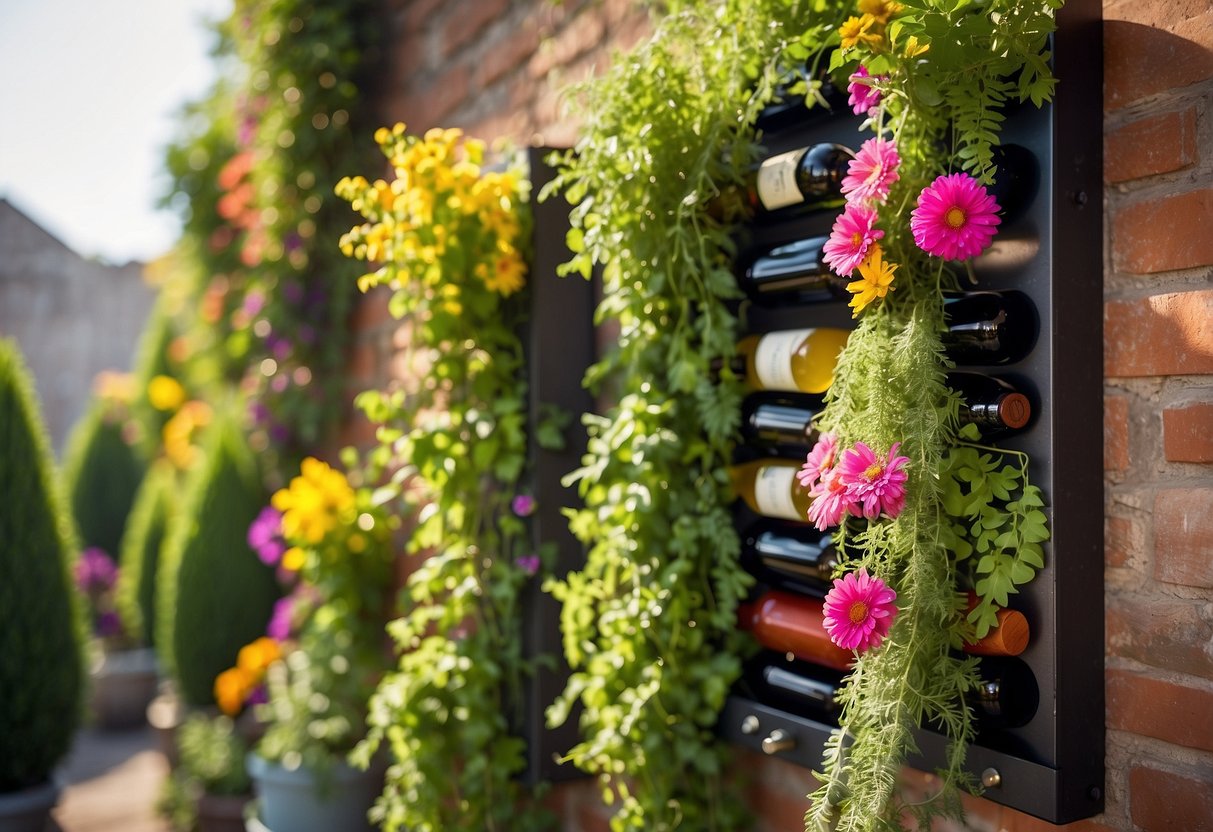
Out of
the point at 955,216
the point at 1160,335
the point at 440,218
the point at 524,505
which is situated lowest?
the point at 524,505

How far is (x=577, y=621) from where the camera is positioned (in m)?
1.36

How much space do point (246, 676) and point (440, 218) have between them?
179cm

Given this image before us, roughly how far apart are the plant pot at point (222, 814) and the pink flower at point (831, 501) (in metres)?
2.17

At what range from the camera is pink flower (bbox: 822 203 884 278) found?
897mm

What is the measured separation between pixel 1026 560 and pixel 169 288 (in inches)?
127

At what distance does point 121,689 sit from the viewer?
13.6 feet

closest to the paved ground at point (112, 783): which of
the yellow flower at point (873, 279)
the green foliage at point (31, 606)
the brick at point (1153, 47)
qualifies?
the green foliage at point (31, 606)

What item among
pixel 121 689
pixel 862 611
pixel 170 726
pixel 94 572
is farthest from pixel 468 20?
pixel 94 572

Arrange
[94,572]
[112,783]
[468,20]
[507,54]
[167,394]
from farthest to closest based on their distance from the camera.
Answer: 1. [94,572]
2. [167,394]
3. [112,783]
4. [468,20]
5. [507,54]

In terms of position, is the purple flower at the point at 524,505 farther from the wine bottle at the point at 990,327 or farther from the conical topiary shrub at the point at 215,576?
the conical topiary shrub at the point at 215,576

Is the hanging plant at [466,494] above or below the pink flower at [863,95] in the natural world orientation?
below

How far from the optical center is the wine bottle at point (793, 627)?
111 centimetres

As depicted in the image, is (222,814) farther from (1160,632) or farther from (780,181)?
(1160,632)

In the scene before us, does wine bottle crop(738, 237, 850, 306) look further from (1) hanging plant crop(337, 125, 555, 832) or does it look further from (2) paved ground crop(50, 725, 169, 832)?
(2) paved ground crop(50, 725, 169, 832)
